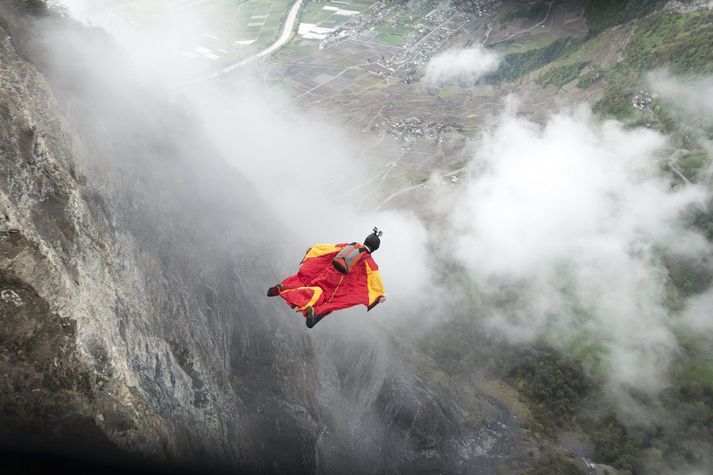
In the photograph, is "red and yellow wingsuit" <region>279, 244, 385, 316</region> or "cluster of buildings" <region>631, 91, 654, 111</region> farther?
"cluster of buildings" <region>631, 91, 654, 111</region>

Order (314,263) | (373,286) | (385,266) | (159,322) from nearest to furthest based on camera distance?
1. (373,286)
2. (314,263)
3. (159,322)
4. (385,266)

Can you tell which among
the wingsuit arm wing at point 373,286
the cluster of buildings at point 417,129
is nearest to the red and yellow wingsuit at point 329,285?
the wingsuit arm wing at point 373,286

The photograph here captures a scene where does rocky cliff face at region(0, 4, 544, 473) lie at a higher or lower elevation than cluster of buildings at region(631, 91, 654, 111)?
lower

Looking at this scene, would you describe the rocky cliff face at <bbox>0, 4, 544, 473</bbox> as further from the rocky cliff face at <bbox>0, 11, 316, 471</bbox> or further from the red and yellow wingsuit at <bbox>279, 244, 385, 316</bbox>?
the red and yellow wingsuit at <bbox>279, 244, 385, 316</bbox>

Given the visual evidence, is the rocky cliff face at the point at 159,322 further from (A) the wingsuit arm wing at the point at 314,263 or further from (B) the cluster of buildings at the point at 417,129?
(B) the cluster of buildings at the point at 417,129

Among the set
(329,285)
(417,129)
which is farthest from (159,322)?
(417,129)

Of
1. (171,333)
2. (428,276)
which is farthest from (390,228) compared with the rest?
(171,333)

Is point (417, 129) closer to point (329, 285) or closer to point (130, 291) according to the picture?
point (130, 291)

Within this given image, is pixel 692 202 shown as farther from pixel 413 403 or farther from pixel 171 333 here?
pixel 171 333

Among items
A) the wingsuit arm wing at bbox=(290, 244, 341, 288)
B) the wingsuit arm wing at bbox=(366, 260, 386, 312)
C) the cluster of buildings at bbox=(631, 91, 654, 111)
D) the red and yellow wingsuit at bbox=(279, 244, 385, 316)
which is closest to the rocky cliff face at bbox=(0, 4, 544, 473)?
the red and yellow wingsuit at bbox=(279, 244, 385, 316)
